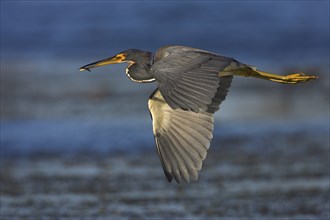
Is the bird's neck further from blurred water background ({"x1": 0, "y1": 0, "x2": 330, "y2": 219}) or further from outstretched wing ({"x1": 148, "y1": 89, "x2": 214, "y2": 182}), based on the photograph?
blurred water background ({"x1": 0, "y1": 0, "x2": 330, "y2": 219})

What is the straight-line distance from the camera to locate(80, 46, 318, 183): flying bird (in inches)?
251

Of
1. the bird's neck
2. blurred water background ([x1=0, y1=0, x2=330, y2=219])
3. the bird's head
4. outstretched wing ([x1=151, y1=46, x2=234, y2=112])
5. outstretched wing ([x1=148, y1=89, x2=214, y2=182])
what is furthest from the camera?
blurred water background ([x1=0, y1=0, x2=330, y2=219])

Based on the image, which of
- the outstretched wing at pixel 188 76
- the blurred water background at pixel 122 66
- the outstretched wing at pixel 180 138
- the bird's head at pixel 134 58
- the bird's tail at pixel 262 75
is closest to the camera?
the outstretched wing at pixel 188 76

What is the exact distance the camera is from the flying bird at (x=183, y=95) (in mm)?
6367

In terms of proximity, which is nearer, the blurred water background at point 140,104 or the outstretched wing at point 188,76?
the outstretched wing at point 188,76

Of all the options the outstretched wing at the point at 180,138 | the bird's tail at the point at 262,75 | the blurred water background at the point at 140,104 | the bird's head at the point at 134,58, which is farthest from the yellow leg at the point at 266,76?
the blurred water background at the point at 140,104

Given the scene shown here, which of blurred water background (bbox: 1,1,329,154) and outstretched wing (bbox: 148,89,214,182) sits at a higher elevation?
outstretched wing (bbox: 148,89,214,182)

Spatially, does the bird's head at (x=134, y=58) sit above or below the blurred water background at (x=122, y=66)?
above

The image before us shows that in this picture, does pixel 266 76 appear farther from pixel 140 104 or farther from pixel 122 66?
pixel 122 66

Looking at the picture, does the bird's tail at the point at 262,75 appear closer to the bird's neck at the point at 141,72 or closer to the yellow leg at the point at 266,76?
the yellow leg at the point at 266,76

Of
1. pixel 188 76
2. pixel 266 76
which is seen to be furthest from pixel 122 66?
pixel 188 76

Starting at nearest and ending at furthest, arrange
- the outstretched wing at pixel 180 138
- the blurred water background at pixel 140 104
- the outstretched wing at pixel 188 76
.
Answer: the outstretched wing at pixel 188 76
the outstretched wing at pixel 180 138
the blurred water background at pixel 140 104

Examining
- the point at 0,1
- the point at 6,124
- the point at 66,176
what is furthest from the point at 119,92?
the point at 0,1

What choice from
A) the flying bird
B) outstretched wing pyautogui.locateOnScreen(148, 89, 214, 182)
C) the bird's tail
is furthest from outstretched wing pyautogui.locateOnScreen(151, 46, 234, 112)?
the bird's tail
